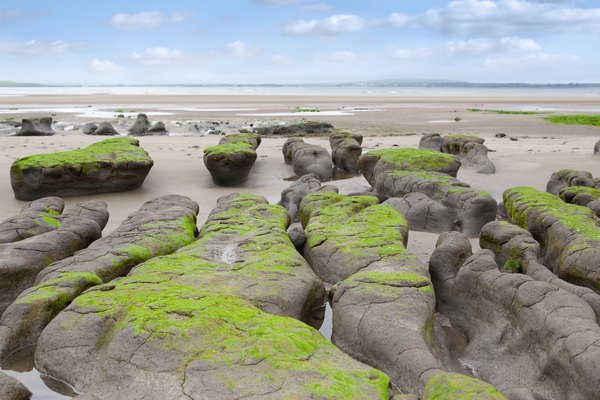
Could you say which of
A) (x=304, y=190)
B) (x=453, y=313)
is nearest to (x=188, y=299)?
(x=453, y=313)

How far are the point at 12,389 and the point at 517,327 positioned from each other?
4212 mm

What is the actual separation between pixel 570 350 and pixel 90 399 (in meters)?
3.51

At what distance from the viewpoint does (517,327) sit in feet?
17.4

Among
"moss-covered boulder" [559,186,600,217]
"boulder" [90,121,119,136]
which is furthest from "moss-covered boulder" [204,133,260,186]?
"boulder" [90,121,119,136]

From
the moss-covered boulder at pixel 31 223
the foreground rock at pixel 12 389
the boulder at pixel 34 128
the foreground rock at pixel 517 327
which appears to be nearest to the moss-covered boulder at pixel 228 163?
the moss-covered boulder at pixel 31 223

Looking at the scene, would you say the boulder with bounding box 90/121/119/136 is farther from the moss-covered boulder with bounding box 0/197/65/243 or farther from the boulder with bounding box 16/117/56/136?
the moss-covered boulder with bounding box 0/197/65/243

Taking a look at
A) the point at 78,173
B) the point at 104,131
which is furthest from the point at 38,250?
the point at 104,131

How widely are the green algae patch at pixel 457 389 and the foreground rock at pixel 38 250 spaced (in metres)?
4.71

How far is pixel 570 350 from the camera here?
14.6ft

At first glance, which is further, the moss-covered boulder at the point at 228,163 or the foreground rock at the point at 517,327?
the moss-covered boulder at the point at 228,163

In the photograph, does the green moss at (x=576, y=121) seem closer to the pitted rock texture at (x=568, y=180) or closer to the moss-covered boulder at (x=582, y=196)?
the pitted rock texture at (x=568, y=180)

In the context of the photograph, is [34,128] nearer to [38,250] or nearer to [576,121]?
[38,250]

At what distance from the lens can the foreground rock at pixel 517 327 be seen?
4.40m

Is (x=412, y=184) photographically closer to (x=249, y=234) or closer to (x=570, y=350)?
(x=249, y=234)
